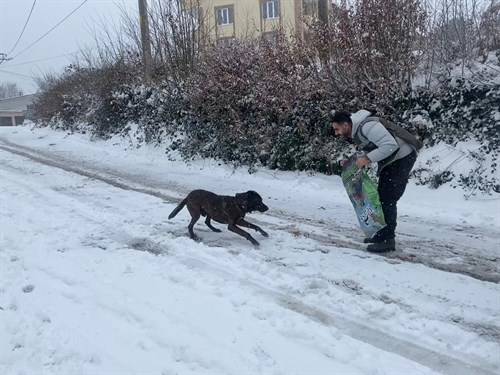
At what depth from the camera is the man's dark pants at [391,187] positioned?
526 centimetres

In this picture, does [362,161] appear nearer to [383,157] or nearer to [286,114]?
[383,157]

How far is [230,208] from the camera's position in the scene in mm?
5844

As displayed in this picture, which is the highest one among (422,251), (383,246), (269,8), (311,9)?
(269,8)

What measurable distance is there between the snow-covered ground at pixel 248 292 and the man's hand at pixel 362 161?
104 cm

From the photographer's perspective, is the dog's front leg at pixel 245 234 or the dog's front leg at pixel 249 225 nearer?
the dog's front leg at pixel 245 234

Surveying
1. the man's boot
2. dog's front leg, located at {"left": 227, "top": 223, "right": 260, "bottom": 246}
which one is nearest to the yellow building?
dog's front leg, located at {"left": 227, "top": 223, "right": 260, "bottom": 246}

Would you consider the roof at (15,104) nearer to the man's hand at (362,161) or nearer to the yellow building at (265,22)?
the yellow building at (265,22)

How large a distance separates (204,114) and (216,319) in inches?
377

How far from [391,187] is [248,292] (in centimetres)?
216

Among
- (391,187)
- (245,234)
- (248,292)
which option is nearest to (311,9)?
(391,187)

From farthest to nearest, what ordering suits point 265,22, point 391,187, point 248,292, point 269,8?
point 269,8
point 265,22
point 391,187
point 248,292

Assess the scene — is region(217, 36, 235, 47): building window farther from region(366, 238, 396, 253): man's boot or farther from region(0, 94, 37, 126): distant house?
region(0, 94, 37, 126): distant house

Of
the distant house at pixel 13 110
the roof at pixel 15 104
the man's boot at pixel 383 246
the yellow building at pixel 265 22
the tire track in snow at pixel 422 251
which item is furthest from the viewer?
the roof at pixel 15 104

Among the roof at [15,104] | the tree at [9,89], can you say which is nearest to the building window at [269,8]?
the roof at [15,104]
